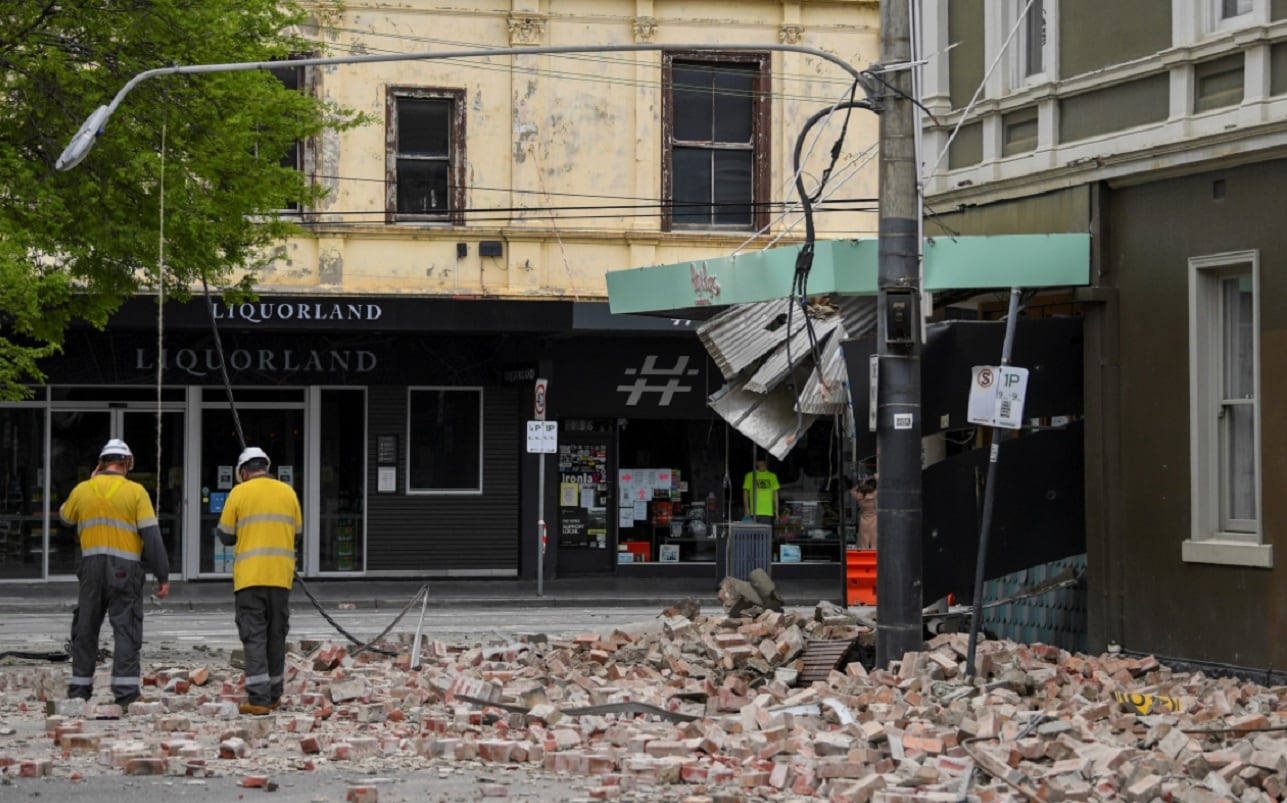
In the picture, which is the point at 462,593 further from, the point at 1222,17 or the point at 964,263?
the point at 1222,17

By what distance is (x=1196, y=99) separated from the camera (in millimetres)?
13219

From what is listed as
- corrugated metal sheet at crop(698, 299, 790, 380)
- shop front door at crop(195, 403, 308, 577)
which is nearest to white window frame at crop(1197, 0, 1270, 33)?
corrugated metal sheet at crop(698, 299, 790, 380)

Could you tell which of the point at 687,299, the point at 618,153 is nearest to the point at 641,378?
the point at 618,153

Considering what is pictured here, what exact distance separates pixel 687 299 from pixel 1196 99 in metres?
4.59

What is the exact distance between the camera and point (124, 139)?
15.8 meters

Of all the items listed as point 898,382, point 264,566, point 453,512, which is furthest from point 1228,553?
point 453,512

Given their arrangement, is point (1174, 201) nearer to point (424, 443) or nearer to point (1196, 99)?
point (1196, 99)

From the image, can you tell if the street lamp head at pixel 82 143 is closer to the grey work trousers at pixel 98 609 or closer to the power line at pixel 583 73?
the grey work trousers at pixel 98 609

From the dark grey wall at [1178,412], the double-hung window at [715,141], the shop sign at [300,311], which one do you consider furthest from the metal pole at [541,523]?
the dark grey wall at [1178,412]

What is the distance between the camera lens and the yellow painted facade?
2570cm

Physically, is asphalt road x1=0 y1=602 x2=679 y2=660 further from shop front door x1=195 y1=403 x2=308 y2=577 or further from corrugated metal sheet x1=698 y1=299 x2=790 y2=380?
corrugated metal sheet x1=698 y1=299 x2=790 y2=380

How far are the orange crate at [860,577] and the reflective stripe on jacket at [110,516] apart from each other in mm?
10749

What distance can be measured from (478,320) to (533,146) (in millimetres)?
2623

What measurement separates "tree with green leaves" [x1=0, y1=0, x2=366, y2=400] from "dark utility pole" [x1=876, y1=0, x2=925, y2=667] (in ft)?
19.9
